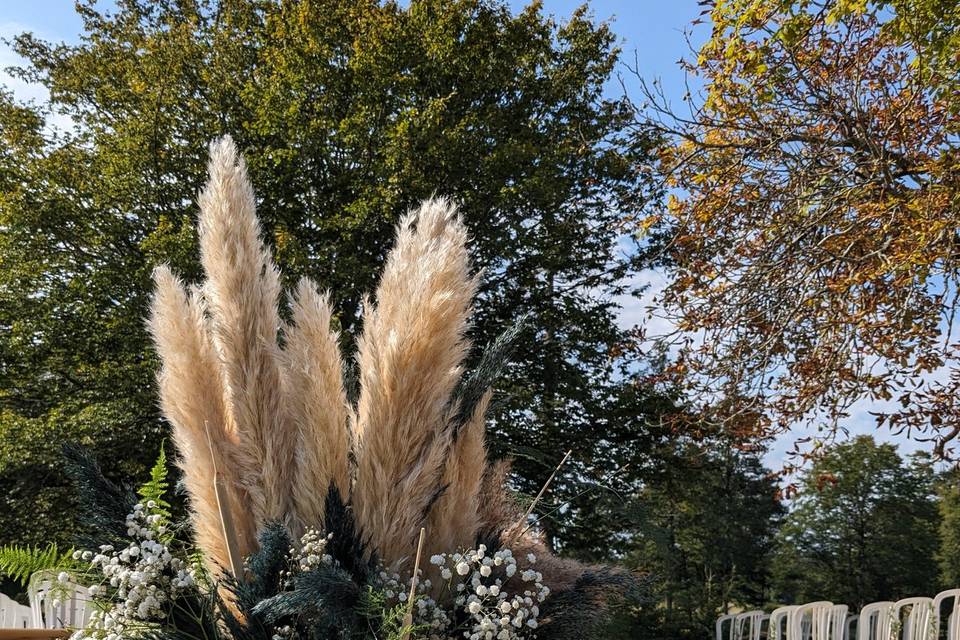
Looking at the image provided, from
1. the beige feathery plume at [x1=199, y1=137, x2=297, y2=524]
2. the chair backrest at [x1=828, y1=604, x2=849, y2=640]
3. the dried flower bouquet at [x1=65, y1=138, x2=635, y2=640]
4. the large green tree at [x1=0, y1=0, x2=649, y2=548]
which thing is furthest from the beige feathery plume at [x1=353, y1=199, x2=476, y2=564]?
the large green tree at [x1=0, y1=0, x2=649, y2=548]

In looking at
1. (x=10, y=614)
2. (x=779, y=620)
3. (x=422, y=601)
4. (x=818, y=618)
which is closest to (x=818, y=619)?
(x=818, y=618)

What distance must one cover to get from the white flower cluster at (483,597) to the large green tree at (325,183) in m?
8.72

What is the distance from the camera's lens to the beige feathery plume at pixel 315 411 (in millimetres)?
1299

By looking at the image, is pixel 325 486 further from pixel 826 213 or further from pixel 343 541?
pixel 826 213

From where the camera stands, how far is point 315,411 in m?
1.31

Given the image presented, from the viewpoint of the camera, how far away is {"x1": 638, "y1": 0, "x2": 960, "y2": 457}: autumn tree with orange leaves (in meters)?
4.57

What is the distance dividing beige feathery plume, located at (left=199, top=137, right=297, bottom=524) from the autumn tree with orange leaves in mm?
3785

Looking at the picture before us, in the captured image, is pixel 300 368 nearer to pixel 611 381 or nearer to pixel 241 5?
pixel 611 381

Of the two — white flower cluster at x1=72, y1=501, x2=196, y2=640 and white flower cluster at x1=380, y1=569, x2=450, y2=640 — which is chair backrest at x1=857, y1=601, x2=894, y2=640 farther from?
white flower cluster at x1=72, y1=501, x2=196, y2=640

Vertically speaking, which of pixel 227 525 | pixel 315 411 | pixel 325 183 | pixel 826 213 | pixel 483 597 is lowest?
pixel 483 597

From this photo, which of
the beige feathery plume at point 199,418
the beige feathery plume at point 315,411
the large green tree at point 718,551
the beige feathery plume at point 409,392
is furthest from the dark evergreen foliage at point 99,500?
the large green tree at point 718,551

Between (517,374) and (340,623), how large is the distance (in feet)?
33.6

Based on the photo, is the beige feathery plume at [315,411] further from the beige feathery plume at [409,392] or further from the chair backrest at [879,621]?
the chair backrest at [879,621]

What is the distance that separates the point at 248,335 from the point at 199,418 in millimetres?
164
